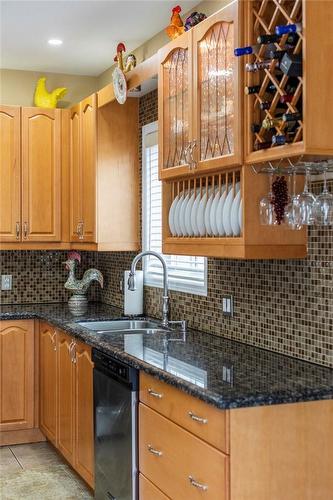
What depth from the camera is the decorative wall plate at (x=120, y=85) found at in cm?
443

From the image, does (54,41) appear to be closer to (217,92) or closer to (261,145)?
(217,92)

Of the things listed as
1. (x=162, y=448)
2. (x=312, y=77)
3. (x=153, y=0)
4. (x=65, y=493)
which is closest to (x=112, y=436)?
(x=162, y=448)

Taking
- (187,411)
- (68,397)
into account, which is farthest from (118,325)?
(187,411)

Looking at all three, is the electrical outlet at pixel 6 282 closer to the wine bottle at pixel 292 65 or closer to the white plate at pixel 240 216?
the white plate at pixel 240 216

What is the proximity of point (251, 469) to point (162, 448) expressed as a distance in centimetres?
59

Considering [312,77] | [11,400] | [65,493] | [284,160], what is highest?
[312,77]

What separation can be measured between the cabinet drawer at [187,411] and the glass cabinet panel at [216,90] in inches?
40.1

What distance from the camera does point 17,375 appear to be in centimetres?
511

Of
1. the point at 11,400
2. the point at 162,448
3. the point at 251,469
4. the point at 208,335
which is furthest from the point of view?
the point at 11,400

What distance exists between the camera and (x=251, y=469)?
2453 millimetres

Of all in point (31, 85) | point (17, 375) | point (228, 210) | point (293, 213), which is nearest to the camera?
point (293, 213)

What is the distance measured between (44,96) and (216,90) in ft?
9.14

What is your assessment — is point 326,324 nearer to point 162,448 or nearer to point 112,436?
point 162,448

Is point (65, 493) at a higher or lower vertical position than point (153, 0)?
lower
